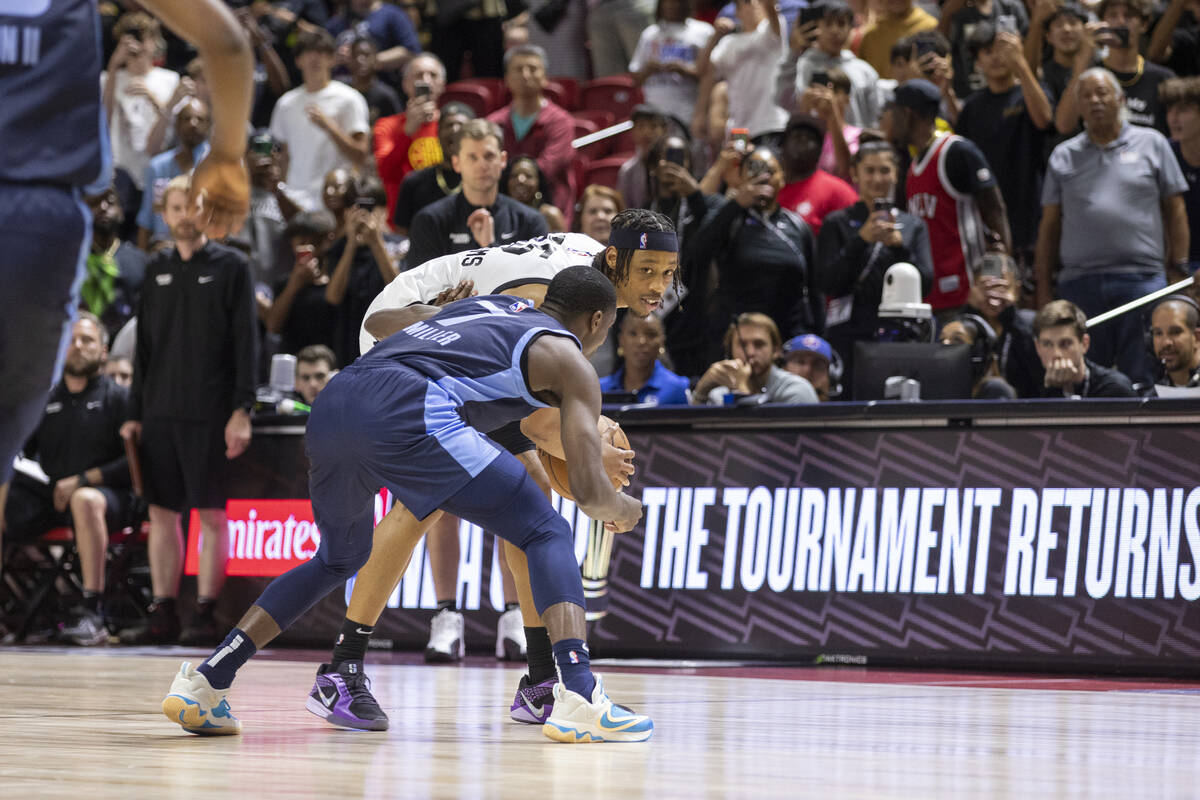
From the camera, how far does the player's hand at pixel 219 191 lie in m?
2.88

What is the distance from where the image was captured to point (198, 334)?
984cm

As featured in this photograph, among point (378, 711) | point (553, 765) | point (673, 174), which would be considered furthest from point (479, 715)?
point (673, 174)

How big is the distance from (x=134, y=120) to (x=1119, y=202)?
897cm

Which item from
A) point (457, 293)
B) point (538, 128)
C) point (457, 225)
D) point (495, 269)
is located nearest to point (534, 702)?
point (457, 293)

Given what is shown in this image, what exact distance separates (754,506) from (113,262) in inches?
268

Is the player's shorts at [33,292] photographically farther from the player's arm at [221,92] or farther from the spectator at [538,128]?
the spectator at [538,128]

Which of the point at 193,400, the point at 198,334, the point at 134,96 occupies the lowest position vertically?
the point at 193,400

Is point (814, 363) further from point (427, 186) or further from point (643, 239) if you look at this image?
point (643, 239)

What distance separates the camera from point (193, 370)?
983 cm

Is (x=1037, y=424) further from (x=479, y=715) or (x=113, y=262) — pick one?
(x=113, y=262)

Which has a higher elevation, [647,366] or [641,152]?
[641,152]

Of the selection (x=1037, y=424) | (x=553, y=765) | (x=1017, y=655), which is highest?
(x=1037, y=424)

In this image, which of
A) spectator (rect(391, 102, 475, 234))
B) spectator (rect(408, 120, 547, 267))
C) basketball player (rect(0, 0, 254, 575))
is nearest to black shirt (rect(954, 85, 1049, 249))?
spectator (rect(391, 102, 475, 234))

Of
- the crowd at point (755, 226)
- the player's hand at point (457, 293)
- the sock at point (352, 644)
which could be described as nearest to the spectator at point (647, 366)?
the crowd at point (755, 226)
